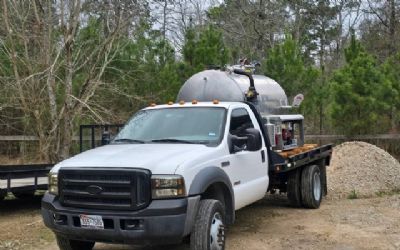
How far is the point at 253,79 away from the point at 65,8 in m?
6.09

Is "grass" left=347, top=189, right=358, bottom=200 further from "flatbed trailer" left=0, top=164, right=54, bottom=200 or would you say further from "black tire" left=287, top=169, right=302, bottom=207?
"flatbed trailer" left=0, top=164, right=54, bottom=200

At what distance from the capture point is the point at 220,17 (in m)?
33.5

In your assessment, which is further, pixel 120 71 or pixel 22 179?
pixel 120 71

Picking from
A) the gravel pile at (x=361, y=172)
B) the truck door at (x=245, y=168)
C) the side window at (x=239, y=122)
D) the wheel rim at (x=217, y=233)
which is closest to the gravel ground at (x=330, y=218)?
the gravel pile at (x=361, y=172)

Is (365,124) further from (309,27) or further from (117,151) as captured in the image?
(309,27)

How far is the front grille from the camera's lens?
5.86m

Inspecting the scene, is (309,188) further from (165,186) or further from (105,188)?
(105,188)

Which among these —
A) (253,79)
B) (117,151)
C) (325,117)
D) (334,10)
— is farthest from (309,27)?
(117,151)

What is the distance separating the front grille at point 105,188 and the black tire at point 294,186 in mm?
4992

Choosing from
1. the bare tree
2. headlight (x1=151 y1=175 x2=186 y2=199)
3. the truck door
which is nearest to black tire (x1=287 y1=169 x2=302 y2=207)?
the truck door

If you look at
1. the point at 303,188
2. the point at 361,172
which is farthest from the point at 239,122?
the point at 361,172

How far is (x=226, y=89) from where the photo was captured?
9.34 metres

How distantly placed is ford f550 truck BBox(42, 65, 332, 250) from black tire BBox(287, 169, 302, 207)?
112 cm

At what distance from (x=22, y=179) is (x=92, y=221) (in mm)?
4691
